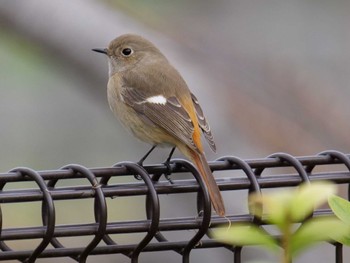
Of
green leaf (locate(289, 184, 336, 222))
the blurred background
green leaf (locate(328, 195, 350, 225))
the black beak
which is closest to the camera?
green leaf (locate(289, 184, 336, 222))

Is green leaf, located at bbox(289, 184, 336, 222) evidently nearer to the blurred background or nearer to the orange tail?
the orange tail

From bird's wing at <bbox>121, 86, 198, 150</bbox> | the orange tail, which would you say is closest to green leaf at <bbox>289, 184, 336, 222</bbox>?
the orange tail

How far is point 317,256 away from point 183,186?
327 centimetres

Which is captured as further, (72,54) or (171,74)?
(72,54)

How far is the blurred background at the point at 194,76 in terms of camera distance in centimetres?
536

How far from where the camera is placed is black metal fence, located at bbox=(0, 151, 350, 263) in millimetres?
2121

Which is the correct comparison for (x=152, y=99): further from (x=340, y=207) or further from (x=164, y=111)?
(x=340, y=207)

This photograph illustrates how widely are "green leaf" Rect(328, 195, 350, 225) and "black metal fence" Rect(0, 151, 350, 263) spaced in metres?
0.85

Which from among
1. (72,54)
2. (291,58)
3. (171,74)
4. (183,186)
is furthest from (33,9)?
(183,186)

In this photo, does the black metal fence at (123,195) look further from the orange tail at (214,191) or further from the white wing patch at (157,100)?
the white wing patch at (157,100)

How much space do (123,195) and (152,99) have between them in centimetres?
227

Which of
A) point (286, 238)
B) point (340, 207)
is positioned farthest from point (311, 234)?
point (340, 207)

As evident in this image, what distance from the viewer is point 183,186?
241 centimetres

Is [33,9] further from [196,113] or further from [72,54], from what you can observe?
[196,113]
